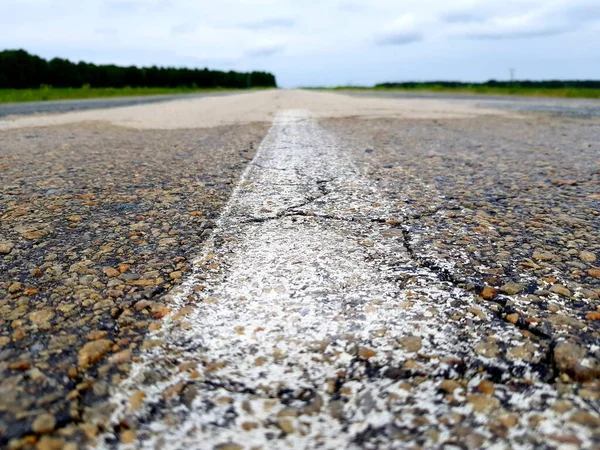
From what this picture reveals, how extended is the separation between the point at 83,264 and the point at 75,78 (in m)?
38.2

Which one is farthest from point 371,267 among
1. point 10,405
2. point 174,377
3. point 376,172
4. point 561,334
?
point 376,172

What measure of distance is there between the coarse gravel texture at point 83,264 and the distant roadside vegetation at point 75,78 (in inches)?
513

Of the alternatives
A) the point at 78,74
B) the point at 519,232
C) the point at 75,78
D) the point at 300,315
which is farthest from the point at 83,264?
the point at 78,74

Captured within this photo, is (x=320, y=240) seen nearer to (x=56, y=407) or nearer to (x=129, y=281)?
(x=129, y=281)

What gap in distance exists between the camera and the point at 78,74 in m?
34.7

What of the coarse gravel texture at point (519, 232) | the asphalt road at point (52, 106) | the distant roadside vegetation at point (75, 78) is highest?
the distant roadside vegetation at point (75, 78)

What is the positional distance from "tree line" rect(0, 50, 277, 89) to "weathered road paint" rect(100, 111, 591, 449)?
110 feet

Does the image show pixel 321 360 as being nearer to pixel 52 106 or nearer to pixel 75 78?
pixel 52 106

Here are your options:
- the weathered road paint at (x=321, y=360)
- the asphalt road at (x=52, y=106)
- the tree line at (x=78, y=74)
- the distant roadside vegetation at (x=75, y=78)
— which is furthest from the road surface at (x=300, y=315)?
the tree line at (x=78, y=74)

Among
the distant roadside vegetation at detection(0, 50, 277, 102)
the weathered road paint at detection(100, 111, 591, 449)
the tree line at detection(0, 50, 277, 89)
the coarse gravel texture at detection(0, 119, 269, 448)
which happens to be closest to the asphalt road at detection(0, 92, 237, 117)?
the distant roadside vegetation at detection(0, 50, 277, 102)

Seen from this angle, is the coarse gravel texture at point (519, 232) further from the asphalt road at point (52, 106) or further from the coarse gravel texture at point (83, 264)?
the asphalt road at point (52, 106)

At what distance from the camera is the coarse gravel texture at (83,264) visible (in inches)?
33.9

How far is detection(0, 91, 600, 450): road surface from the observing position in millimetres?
786

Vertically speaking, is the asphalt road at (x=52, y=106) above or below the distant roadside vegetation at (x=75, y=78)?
below
